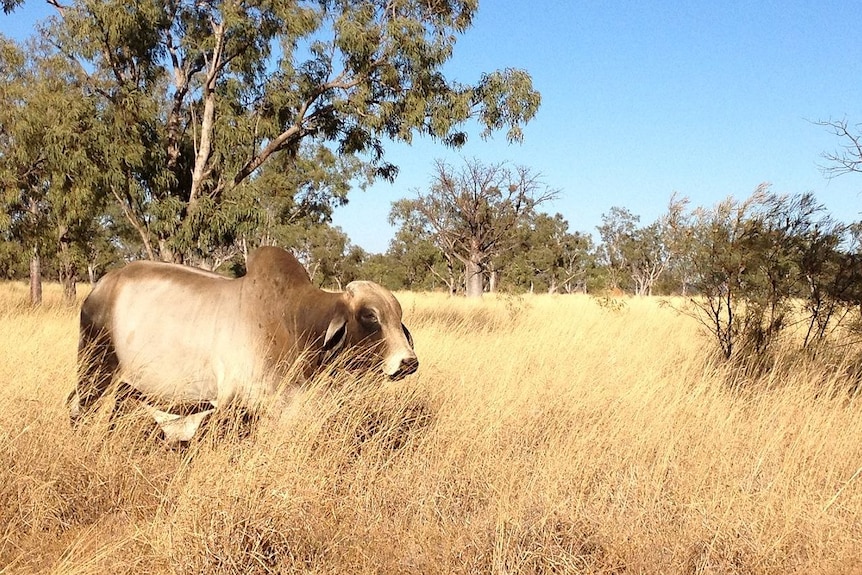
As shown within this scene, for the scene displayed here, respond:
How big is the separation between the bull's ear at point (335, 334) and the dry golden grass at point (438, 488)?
0.22 m

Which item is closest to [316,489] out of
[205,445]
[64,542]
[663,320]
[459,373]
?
[205,445]

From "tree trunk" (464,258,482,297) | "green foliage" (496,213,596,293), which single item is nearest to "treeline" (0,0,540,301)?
"tree trunk" (464,258,482,297)

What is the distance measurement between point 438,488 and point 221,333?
1.43 m

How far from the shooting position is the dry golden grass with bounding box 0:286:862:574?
2721mm

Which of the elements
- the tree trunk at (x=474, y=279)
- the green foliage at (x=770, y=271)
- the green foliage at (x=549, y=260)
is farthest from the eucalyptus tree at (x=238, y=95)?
the green foliage at (x=549, y=260)

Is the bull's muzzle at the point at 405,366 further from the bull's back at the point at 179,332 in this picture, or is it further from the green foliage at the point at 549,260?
the green foliage at the point at 549,260

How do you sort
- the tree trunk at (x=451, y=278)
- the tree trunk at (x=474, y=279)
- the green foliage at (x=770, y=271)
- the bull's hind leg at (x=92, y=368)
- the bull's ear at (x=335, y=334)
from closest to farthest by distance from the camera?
the bull's ear at (x=335, y=334) → the bull's hind leg at (x=92, y=368) → the green foliage at (x=770, y=271) → the tree trunk at (x=474, y=279) → the tree trunk at (x=451, y=278)

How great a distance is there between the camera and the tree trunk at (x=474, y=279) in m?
30.4

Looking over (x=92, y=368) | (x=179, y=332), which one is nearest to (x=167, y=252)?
(x=92, y=368)

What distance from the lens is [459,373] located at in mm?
6395

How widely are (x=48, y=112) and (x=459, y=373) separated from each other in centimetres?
858

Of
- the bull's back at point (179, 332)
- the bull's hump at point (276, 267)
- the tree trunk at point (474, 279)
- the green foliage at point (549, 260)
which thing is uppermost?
the green foliage at point (549, 260)

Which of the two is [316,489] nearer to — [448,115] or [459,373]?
[459,373]

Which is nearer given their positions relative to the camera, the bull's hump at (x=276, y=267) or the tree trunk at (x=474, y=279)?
the bull's hump at (x=276, y=267)
